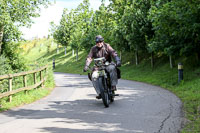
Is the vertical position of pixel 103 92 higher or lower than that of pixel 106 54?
lower

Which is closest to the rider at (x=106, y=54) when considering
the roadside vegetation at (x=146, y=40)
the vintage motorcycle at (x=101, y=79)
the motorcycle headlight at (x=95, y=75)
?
the vintage motorcycle at (x=101, y=79)

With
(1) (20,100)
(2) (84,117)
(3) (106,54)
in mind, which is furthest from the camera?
(1) (20,100)

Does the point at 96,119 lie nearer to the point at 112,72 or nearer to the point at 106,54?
the point at 112,72

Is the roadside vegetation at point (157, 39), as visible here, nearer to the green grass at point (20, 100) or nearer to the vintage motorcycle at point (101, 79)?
the vintage motorcycle at point (101, 79)

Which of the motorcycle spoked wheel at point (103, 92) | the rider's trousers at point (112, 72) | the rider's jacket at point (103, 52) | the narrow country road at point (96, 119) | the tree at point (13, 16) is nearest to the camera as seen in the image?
the narrow country road at point (96, 119)

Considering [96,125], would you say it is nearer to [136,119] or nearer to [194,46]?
[136,119]

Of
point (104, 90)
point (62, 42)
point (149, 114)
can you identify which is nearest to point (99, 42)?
point (104, 90)

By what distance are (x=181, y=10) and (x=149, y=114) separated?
23.9 ft

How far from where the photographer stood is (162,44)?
16031 millimetres

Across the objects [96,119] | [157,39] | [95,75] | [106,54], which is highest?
[157,39]

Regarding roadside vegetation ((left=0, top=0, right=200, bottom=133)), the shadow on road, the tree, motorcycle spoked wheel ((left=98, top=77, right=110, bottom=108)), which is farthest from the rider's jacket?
the tree

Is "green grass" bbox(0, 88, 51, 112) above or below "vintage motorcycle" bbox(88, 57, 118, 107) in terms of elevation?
below

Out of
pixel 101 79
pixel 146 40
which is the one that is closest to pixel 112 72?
pixel 101 79

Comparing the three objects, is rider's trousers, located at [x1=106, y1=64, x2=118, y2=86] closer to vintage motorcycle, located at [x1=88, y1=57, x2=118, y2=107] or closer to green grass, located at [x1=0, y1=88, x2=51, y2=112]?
vintage motorcycle, located at [x1=88, y1=57, x2=118, y2=107]
